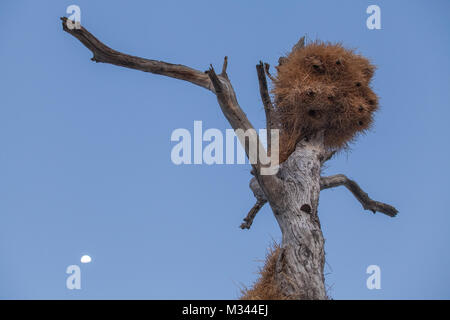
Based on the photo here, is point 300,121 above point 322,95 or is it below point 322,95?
below

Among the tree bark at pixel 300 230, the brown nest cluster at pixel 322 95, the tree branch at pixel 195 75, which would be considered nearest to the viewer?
the tree bark at pixel 300 230

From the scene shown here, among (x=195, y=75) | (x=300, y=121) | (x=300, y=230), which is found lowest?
(x=300, y=230)

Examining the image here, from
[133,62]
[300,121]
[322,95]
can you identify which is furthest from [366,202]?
[133,62]

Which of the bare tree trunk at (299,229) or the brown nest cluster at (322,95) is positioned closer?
the bare tree trunk at (299,229)

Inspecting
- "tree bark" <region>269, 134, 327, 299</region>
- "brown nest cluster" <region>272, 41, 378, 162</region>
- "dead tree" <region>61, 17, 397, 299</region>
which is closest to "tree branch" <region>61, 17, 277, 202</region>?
"dead tree" <region>61, 17, 397, 299</region>

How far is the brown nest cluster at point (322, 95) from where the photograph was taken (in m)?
3.40

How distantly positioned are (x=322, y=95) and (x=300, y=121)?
0.34 m

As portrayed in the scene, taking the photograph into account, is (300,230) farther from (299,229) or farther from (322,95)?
(322,95)

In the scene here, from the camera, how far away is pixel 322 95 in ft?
11.0

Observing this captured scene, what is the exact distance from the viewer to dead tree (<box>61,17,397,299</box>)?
2.67 m

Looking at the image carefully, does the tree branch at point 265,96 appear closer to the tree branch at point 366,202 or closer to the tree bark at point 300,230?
the tree bark at point 300,230

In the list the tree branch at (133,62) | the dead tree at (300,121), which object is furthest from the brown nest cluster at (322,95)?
the tree branch at (133,62)
